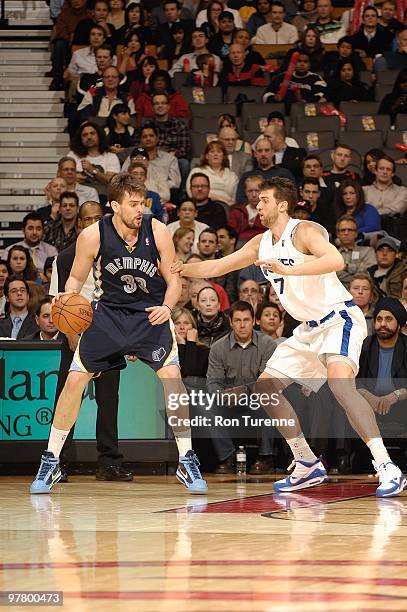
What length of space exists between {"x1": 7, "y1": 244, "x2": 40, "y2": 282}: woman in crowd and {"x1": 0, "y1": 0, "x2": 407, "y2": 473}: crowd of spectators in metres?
0.01

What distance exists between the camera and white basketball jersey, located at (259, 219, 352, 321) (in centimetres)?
668

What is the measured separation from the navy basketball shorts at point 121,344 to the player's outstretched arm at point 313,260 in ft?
2.59

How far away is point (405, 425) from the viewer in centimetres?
839

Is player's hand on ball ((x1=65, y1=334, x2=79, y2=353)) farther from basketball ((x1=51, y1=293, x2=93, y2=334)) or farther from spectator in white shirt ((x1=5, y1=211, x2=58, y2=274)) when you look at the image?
spectator in white shirt ((x1=5, y1=211, x2=58, y2=274))

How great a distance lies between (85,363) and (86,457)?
6.53ft

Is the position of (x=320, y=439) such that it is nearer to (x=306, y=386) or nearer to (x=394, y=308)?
(x=306, y=386)

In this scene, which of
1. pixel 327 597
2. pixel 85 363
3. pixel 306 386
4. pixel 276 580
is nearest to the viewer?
pixel 327 597

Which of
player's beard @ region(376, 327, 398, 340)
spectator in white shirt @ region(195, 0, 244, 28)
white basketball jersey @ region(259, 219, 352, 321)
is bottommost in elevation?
player's beard @ region(376, 327, 398, 340)

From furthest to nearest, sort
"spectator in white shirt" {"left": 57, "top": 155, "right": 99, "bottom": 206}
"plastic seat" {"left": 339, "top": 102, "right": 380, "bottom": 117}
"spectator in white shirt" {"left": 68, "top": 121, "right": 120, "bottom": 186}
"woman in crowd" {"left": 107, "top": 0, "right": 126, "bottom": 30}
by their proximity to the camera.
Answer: "woman in crowd" {"left": 107, "top": 0, "right": 126, "bottom": 30} → "plastic seat" {"left": 339, "top": 102, "right": 380, "bottom": 117} → "spectator in white shirt" {"left": 68, "top": 121, "right": 120, "bottom": 186} → "spectator in white shirt" {"left": 57, "top": 155, "right": 99, "bottom": 206}

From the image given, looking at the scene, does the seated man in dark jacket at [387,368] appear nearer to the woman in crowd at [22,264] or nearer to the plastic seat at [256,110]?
the woman in crowd at [22,264]

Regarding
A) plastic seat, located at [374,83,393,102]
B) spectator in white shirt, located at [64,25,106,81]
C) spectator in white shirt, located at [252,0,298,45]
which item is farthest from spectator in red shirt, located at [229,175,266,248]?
spectator in white shirt, located at [252,0,298,45]

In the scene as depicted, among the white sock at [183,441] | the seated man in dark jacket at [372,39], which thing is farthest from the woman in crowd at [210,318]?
the seated man in dark jacket at [372,39]

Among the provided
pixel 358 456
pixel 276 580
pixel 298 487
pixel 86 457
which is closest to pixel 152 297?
pixel 298 487

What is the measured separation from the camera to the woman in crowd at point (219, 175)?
460 inches
